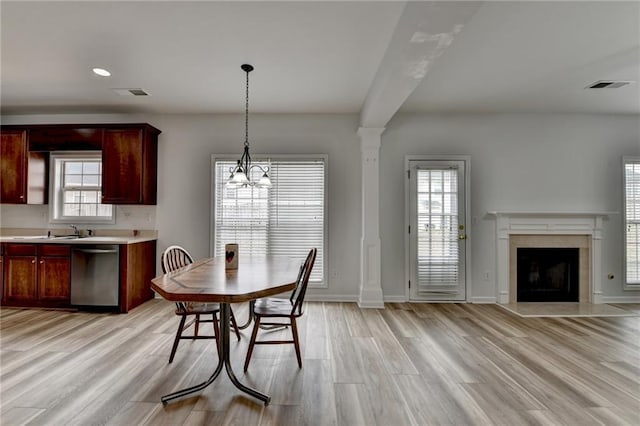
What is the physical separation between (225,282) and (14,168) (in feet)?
14.5

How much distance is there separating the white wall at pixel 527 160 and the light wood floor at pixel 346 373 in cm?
152

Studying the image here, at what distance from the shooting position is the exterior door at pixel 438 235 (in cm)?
462

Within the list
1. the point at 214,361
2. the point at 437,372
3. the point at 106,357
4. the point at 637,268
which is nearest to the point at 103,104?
the point at 106,357

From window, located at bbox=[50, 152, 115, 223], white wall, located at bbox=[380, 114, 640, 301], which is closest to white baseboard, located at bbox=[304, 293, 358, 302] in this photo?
white wall, located at bbox=[380, 114, 640, 301]

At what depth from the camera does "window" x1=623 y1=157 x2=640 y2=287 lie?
473cm

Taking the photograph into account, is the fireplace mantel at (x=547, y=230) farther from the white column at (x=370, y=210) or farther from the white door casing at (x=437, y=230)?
the white column at (x=370, y=210)

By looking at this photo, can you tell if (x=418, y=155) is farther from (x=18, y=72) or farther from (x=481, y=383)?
(x=18, y=72)

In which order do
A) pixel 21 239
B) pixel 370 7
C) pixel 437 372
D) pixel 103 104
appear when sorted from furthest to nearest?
pixel 103 104 < pixel 21 239 < pixel 437 372 < pixel 370 7

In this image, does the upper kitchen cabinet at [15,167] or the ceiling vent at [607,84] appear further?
the upper kitchen cabinet at [15,167]

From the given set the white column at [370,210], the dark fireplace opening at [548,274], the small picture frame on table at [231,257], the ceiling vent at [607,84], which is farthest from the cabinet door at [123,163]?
the ceiling vent at [607,84]

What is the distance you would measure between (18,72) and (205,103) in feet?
6.36

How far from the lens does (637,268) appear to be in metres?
4.74

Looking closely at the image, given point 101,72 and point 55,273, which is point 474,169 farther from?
point 55,273

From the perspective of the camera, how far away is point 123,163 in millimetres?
4418
